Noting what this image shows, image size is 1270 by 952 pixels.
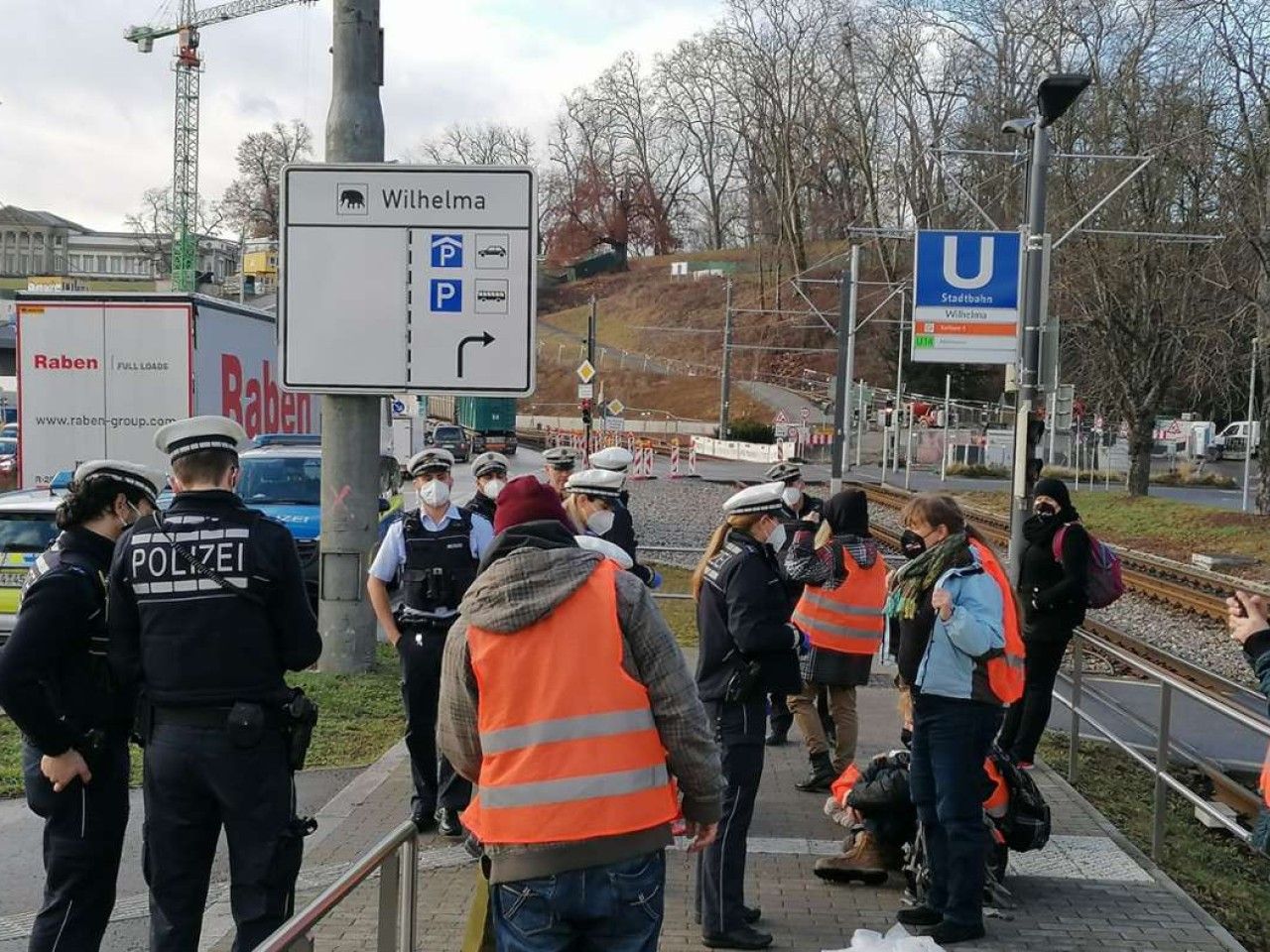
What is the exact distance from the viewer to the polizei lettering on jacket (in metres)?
9.64

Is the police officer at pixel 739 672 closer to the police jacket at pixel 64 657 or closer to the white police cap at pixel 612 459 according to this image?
the police jacket at pixel 64 657

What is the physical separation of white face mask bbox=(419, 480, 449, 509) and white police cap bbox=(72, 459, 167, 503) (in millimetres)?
2103

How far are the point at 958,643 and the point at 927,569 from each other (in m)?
0.34

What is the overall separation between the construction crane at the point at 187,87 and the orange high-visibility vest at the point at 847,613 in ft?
297

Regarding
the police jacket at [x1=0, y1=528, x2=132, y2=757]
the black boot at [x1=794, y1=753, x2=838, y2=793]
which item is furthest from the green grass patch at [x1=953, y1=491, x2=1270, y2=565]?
the police jacket at [x1=0, y1=528, x2=132, y2=757]

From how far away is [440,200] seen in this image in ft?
31.7

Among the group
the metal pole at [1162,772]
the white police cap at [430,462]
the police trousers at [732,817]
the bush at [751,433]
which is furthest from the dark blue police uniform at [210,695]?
the bush at [751,433]

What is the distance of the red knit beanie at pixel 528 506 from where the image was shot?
3.41 m

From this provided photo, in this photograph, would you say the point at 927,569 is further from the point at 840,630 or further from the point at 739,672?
the point at 840,630

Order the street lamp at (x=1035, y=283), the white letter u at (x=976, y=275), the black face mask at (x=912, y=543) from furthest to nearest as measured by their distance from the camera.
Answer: the white letter u at (x=976, y=275), the street lamp at (x=1035, y=283), the black face mask at (x=912, y=543)

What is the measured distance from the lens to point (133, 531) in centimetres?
421

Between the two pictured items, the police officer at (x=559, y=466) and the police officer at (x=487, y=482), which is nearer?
the police officer at (x=487, y=482)

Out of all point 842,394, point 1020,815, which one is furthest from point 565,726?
point 842,394

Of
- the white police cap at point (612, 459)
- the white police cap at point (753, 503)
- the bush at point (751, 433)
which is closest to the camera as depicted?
the white police cap at point (753, 503)
